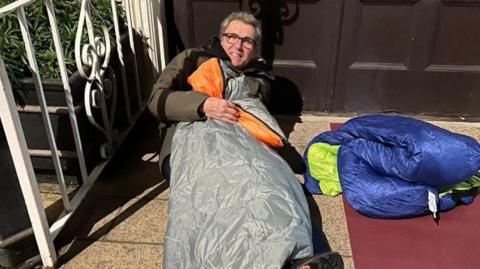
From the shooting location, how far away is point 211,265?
157cm

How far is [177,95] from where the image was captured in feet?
7.35

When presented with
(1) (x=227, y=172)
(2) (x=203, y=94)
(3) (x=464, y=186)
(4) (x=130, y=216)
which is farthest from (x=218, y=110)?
(3) (x=464, y=186)

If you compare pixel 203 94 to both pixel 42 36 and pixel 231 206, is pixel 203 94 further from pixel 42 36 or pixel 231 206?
pixel 42 36

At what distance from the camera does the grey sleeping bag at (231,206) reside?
157cm

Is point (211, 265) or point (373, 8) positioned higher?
point (373, 8)

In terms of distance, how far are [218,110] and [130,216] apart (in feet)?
2.58

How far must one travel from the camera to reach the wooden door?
3.12 meters

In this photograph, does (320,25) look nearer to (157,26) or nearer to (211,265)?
(157,26)

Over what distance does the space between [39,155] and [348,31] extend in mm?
2167

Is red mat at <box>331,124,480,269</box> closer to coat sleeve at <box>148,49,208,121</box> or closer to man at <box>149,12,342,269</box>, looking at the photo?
man at <box>149,12,342,269</box>

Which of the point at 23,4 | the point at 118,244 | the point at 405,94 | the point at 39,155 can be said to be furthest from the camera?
the point at 405,94

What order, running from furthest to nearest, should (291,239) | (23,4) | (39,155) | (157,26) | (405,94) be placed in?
(405,94), (157,26), (39,155), (23,4), (291,239)

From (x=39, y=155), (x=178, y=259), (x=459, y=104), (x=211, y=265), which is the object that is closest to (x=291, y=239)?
(x=211, y=265)

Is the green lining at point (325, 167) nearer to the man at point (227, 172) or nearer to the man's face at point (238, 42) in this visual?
the man at point (227, 172)
